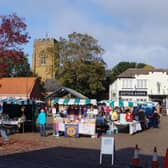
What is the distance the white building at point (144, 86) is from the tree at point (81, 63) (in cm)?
600

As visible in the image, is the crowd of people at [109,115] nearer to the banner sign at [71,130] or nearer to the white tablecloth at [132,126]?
the white tablecloth at [132,126]

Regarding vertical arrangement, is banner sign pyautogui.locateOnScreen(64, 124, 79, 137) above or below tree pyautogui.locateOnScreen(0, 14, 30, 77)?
below

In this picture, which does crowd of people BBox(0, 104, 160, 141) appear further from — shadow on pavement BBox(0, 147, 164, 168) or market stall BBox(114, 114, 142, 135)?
shadow on pavement BBox(0, 147, 164, 168)

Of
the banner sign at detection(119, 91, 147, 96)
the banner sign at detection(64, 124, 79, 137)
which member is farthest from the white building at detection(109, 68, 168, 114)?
the banner sign at detection(64, 124, 79, 137)

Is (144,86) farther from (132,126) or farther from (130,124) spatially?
(130,124)

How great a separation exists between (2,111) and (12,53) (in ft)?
25.8

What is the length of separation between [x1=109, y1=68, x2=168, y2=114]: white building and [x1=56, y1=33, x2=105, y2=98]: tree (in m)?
6.00

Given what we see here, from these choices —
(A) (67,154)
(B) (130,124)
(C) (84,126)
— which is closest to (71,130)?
(C) (84,126)

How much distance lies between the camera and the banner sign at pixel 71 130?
2594 centimetres

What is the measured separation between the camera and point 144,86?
249ft

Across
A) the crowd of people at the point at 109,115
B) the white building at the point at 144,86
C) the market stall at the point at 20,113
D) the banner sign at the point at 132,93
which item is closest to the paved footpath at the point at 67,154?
the crowd of people at the point at 109,115

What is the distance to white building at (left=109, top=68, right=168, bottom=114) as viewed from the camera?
7493 centimetres

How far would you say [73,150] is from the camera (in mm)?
19109

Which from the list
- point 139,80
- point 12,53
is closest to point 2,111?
point 12,53
